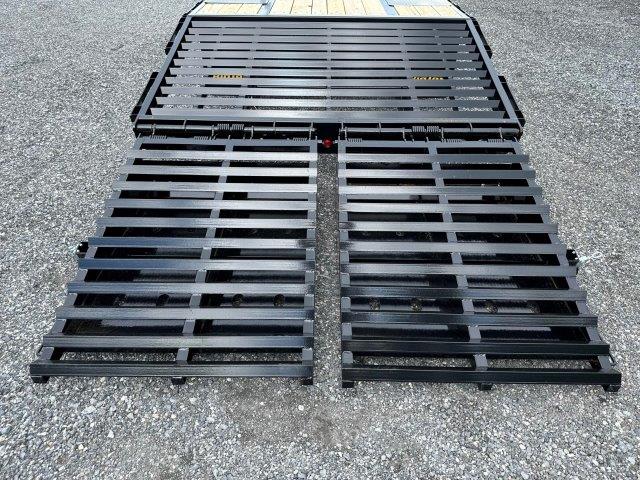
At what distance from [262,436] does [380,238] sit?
172cm

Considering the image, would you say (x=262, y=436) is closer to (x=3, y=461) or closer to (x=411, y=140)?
(x=3, y=461)

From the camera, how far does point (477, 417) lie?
243 cm

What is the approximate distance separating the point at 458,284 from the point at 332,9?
14.0 feet

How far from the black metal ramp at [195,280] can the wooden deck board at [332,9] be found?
101 inches

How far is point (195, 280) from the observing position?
9.04 ft

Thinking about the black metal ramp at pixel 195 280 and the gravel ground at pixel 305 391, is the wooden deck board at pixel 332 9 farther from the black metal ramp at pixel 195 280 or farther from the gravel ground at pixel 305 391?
the black metal ramp at pixel 195 280

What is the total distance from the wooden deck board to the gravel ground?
54.9 inches

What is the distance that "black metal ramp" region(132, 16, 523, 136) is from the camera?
12.6 ft

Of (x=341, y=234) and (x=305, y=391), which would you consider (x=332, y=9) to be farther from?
(x=305, y=391)

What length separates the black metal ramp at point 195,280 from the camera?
8.16ft

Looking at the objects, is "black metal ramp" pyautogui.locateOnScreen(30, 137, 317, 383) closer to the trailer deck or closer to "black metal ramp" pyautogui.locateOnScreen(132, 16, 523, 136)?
the trailer deck

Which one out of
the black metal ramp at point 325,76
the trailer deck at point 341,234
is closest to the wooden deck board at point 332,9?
the black metal ramp at point 325,76

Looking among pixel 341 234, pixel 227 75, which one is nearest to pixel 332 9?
pixel 227 75

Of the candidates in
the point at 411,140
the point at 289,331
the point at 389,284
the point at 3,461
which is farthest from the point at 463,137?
the point at 3,461
